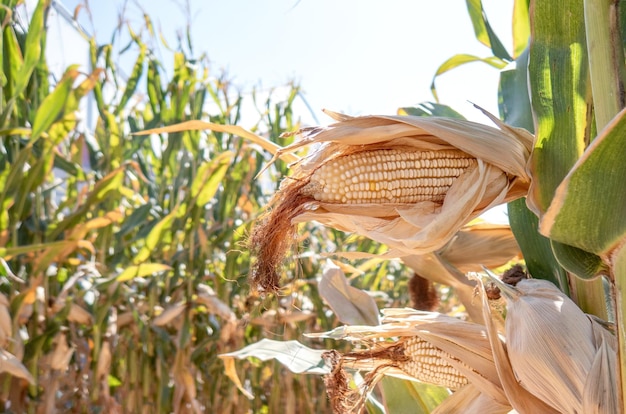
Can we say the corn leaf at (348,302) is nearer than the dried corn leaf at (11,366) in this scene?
Yes

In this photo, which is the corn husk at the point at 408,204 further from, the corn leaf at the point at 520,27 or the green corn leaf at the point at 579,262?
the corn leaf at the point at 520,27

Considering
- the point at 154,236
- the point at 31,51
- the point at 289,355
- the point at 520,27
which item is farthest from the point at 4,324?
the point at 520,27

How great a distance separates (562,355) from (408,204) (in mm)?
177

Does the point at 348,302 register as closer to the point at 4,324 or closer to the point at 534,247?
the point at 534,247

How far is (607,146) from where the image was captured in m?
0.45

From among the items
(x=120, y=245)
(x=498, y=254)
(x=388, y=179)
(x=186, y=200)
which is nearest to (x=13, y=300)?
(x=120, y=245)

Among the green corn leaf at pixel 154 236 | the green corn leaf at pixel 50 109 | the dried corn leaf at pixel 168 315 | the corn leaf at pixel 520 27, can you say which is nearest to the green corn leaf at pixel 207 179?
the green corn leaf at pixel 154 236

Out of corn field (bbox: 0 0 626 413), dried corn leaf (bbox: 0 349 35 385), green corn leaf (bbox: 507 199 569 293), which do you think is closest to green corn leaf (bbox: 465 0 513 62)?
corn field (bbox: 0 0 626 413)

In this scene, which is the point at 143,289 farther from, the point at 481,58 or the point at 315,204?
the point at 315,204

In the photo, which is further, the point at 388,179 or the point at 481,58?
the point at 481,58

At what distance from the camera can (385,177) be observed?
0.54m

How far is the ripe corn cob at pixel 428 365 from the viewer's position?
65cm

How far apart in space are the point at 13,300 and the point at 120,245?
46 centimetres

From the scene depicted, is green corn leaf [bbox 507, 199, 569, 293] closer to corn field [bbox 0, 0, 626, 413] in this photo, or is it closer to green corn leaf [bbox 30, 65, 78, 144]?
corn field [bbox 0, 0, 626, 413]
